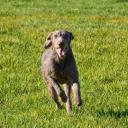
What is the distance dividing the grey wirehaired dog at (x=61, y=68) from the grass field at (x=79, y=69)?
0.40 metres

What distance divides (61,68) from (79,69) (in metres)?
4.90

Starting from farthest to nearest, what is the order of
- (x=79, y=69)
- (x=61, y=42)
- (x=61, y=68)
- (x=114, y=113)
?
(x=79, y=69)
(x=114, y=113)
(x=61, y=68)
(x=61, y=42)

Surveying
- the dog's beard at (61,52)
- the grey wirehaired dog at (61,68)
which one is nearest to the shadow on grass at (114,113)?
the grey wirehaired dog at (61,68)

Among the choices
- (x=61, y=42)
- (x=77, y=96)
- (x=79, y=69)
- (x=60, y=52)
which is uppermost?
(x=61, y=42)

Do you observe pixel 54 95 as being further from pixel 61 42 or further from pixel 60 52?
pixel 61 42

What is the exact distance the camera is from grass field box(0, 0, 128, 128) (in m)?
9.36

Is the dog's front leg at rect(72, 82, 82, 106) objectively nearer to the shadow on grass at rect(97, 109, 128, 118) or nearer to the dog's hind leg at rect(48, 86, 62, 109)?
the dog's hind leg at rect(48, 86, 62, 109)

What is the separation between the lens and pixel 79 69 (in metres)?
14.4

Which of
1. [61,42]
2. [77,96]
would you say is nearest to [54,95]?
[77,96]

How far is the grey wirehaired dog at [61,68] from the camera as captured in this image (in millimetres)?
9297

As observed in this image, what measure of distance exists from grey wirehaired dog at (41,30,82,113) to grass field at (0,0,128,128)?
1.30 ft

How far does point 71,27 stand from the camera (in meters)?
24.1

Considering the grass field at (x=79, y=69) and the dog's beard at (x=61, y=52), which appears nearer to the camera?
the dog's beard at (x=61, y=52)

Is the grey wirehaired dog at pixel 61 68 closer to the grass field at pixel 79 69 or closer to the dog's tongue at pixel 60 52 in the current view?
the dog's tongue at pixel 60 52
